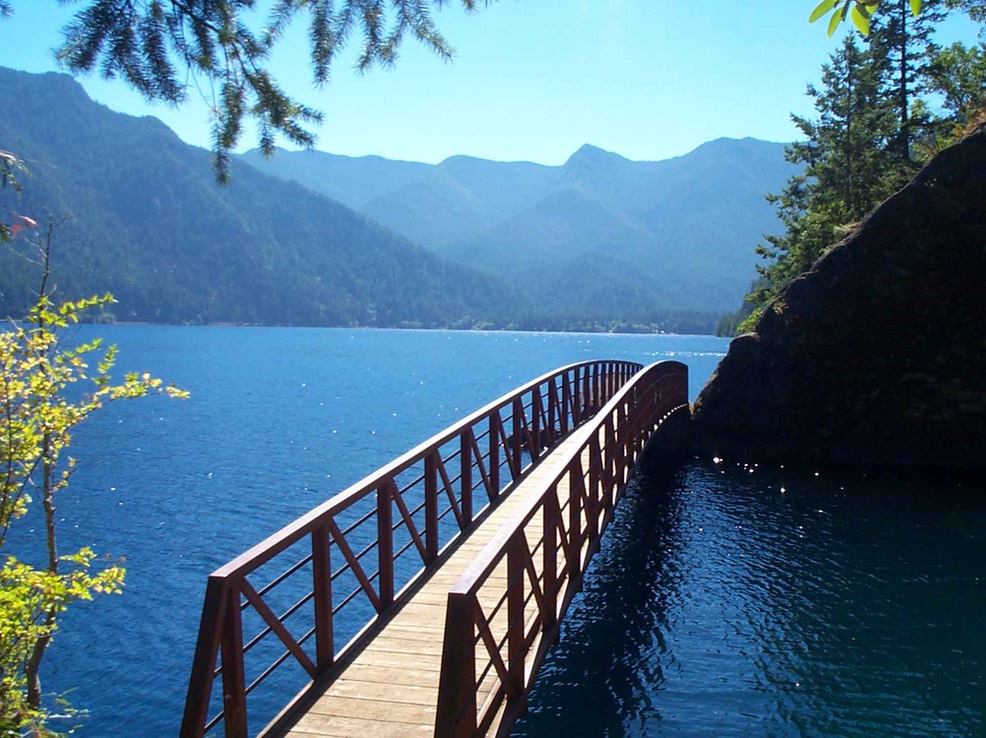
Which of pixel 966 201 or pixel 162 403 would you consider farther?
pixel 162 403

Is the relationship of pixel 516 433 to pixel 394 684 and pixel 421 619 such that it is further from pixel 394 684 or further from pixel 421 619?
pixel 394 684

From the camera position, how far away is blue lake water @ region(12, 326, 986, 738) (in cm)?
1035

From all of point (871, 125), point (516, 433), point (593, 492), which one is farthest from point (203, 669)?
point (871, 125)

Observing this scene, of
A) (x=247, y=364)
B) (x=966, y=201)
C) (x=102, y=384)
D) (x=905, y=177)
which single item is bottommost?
(x=247, y=364)

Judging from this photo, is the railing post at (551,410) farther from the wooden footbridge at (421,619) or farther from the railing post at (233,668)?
the railing post at (233,668)

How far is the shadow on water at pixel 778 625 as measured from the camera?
10039 mm

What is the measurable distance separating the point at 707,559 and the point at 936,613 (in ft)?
14.6

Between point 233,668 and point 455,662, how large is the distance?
5.05 feet

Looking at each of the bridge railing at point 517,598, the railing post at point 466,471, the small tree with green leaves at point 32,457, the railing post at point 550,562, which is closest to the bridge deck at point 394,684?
the bridge railing at point 517,598

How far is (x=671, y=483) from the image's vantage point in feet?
79.6

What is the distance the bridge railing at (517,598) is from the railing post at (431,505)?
0.89 metres

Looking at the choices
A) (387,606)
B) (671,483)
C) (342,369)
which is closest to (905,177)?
(671,483)

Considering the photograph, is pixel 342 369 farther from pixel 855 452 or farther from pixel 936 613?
pixel 936 613

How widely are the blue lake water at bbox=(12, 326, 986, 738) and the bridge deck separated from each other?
3078 mm
